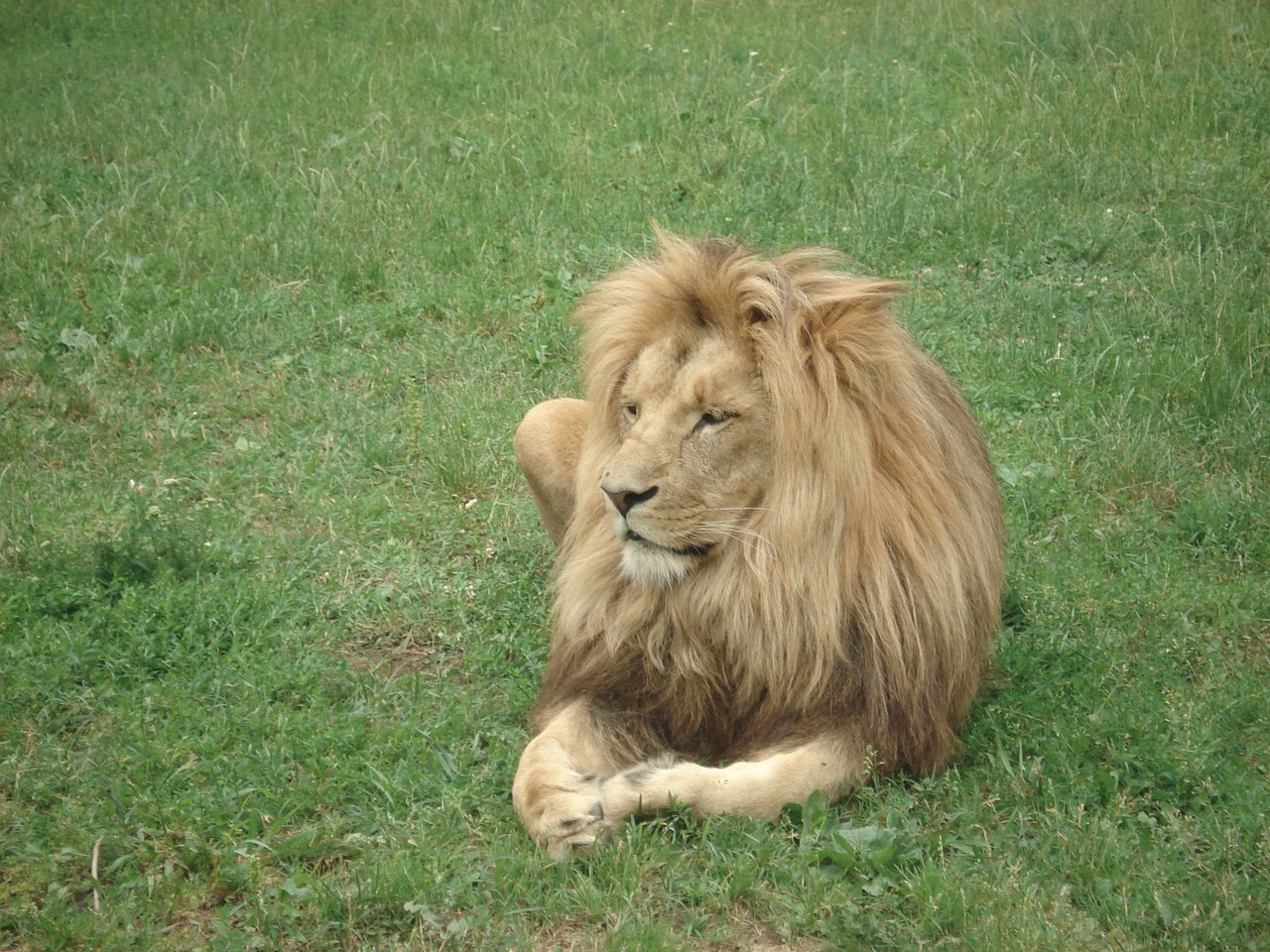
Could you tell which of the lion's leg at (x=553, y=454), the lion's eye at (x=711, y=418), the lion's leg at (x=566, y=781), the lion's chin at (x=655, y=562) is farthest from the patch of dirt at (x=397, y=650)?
the lion's eye at (x=711, y=418)

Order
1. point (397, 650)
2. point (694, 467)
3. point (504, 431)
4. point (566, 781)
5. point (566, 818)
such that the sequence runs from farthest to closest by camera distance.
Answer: point (504, 431) < point (397, 650) < point (694, 467) < point (566, 781) < point (566, 818)

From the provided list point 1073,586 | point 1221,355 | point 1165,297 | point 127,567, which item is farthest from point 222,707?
point 1165,297

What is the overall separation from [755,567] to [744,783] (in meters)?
0.51

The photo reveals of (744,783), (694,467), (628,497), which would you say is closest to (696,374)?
(694,467)

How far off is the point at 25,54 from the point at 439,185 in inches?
135

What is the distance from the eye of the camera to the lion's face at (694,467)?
3309 millimetres

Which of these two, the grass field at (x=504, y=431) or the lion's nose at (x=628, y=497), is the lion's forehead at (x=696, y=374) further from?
the grass field at (x=504, y=431)

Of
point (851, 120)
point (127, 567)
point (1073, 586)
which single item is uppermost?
point (851, 120)

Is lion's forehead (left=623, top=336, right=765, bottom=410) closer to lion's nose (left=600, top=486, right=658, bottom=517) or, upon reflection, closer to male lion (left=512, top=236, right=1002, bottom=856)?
male lion (left=512, top=236, right=1002, bottom=856)

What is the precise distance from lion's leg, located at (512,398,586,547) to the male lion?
73 cm

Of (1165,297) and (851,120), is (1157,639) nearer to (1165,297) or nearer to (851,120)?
(1165,297)

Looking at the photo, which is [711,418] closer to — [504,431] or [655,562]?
[655,562]

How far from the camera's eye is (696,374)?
11.2 ft

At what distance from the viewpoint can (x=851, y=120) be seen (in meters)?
7.90
